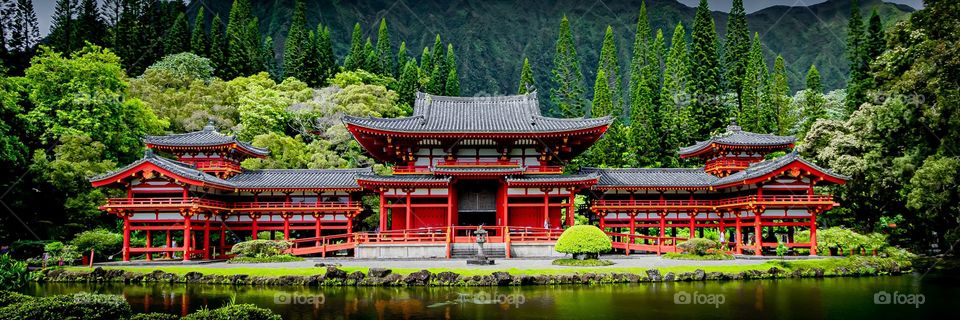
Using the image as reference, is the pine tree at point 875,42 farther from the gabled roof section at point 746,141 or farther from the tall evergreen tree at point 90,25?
the tall evergreen tree at point 90,25

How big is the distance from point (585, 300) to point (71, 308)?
11.2 metres

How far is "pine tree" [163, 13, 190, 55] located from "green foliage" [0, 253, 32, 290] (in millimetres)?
40622

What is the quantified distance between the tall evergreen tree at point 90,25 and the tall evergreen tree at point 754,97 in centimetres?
5506

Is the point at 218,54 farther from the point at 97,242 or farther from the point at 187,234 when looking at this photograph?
the point at 187,234

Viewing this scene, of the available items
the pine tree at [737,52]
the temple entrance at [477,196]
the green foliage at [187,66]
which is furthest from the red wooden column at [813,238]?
the green foliage at [187,66]

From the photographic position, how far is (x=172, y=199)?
26422 mm

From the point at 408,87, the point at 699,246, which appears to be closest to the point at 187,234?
the point at 699,246

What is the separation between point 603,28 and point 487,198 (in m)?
95.0

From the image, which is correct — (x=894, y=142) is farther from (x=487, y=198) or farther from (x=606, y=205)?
(x=487, y=198)

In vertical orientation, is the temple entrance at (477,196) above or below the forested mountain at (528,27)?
below

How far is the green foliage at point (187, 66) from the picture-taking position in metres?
49.4

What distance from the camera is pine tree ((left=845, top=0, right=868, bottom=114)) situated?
4031cm

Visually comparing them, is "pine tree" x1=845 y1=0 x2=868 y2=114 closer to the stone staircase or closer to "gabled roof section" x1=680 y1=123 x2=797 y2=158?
"gabled roof section" x1=680 y1=123 x2=797 y2=158

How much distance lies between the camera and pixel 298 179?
98.2ft
